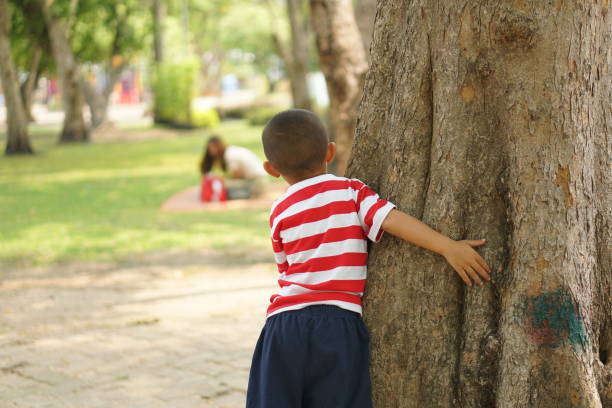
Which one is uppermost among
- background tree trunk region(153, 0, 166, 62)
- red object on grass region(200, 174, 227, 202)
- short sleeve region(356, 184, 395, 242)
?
background tree trunk region(153, 0, 166, 62)

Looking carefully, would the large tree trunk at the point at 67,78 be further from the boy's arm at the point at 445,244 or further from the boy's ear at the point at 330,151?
the boy's arm at the point at 445,244

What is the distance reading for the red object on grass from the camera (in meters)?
13.4

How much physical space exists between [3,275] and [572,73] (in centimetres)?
712

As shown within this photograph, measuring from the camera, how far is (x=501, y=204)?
10.3ft

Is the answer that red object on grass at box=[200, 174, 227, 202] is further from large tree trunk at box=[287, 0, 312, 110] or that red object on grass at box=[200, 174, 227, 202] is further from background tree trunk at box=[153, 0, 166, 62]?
background tree trunk at box=[153, 0, 166, 62]

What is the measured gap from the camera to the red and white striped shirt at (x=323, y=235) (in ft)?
10.0

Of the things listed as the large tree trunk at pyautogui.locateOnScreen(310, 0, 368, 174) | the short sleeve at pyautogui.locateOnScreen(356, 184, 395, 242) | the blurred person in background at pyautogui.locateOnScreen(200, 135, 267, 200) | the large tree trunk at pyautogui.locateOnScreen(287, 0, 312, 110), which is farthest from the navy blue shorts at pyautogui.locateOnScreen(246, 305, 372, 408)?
the large tree trunk at pyautogui.locateOnScreen(287, 0, 312, 110)

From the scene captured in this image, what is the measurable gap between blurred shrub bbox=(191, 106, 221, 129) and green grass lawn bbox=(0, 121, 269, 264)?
11928 mm

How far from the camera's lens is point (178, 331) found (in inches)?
243

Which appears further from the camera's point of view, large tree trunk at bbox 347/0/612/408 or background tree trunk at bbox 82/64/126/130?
background tree trunk at bbox 82/64/126/130

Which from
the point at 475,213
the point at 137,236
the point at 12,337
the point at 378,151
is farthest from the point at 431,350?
the point at 137,236

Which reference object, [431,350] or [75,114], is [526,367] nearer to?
[431,350]

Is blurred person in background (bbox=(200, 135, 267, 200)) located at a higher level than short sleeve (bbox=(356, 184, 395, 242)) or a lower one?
lower

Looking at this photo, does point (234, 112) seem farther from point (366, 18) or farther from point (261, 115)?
point (366, 18)
